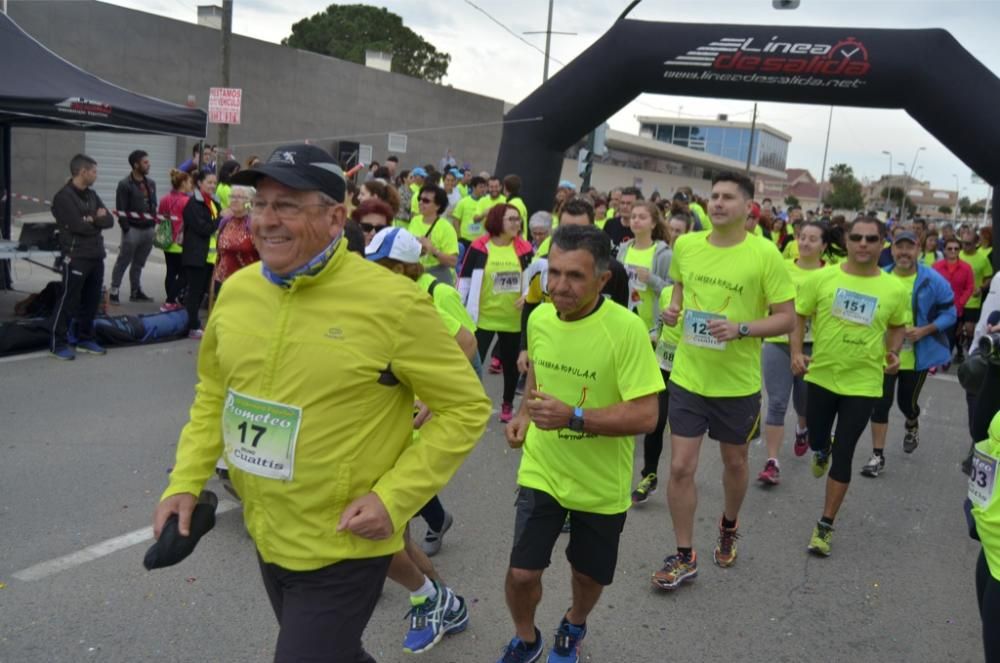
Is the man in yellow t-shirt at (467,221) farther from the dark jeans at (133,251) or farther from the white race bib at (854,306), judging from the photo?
the white race bib at (854,306)

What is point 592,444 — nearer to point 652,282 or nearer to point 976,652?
point 976,652

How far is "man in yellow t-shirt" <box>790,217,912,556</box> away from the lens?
16.5 feet

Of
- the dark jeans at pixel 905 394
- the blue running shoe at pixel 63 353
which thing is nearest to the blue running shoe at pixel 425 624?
the dark jeans at pixel 905 394

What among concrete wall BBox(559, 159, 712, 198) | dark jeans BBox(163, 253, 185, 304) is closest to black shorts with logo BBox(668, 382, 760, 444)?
dark jeans BBox(163, 253, 185, 304)

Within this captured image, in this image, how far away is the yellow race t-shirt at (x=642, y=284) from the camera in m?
6.93

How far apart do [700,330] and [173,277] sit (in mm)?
8244

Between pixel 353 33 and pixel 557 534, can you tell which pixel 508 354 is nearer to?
pixel 557 534

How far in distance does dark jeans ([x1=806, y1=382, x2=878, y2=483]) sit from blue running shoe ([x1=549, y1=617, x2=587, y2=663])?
2249mm

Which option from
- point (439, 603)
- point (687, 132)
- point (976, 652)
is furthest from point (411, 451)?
point (687, 132)

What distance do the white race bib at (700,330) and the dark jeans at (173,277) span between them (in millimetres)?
7715

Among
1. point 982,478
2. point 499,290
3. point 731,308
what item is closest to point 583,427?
point 982,478

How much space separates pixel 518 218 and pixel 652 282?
139 cm

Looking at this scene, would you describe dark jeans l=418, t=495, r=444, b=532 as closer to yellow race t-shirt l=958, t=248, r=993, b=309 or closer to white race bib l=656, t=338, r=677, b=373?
white race bib l=656, t=338, r=677, b=373

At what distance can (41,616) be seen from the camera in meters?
3.68
